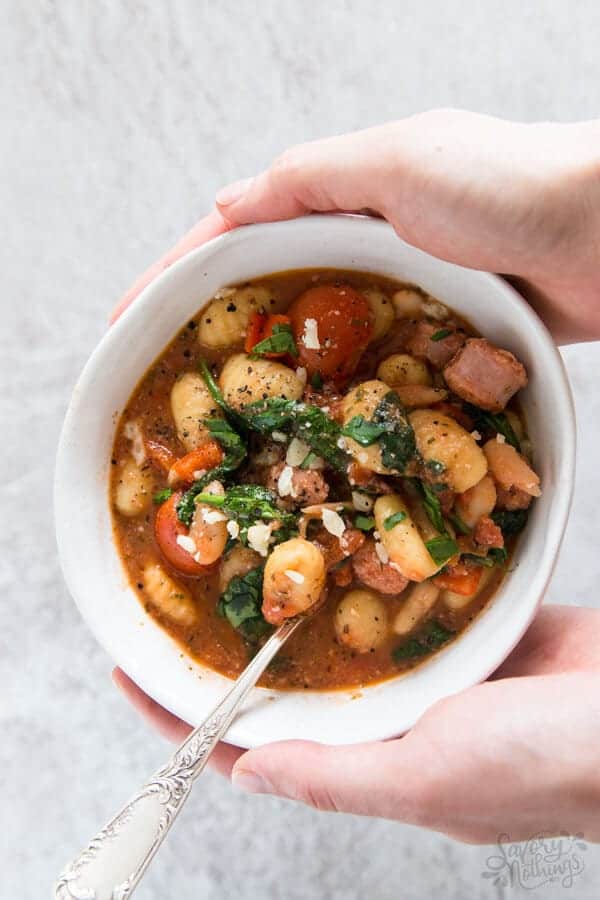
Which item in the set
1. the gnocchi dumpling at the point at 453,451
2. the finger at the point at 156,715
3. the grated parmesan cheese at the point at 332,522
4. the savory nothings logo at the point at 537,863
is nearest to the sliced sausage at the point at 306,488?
the grated parmesan cheese at the point at 332,522

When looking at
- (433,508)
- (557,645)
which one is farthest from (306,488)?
(557,645)

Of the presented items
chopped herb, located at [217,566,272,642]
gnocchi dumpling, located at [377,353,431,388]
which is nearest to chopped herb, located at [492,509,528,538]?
gnocchi dumpling, located at [377,353,431,388]

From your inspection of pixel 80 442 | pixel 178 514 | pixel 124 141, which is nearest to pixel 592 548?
pixel 178 514

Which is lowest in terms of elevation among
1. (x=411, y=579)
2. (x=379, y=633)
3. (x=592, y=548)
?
(x=592, y=548)

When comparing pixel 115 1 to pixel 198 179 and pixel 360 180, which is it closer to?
pixel 198 179

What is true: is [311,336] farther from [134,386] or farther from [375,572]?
[375,572]

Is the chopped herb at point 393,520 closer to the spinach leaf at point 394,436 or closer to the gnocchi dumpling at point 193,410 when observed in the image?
the spinach leaf at point 394,436
